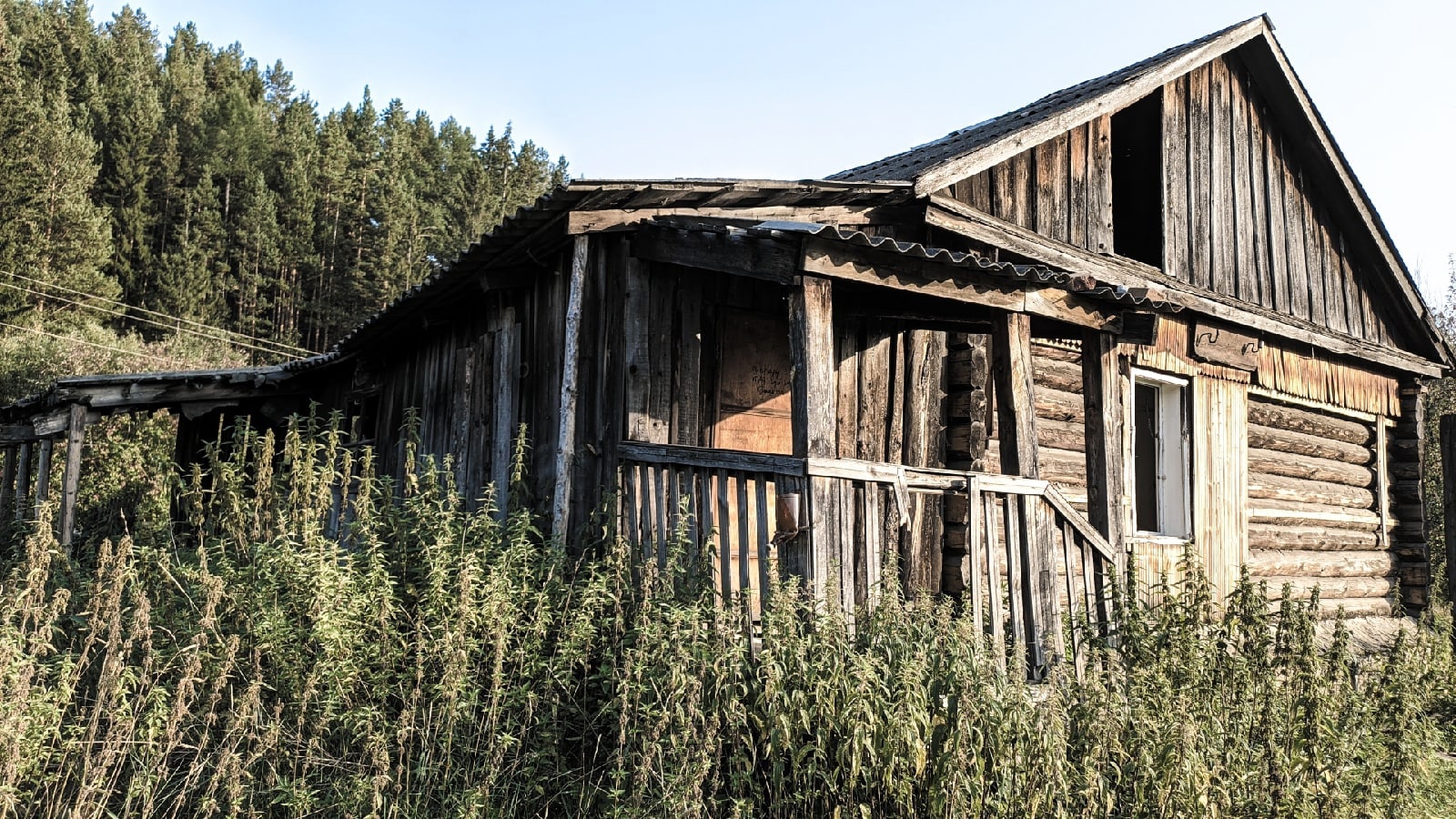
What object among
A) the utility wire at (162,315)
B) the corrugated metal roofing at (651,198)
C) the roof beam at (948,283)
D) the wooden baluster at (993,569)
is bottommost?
the wooden baluster at (993,569)

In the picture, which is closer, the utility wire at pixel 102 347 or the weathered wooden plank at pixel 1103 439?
the weathered wooden plank at pixel 1103 439

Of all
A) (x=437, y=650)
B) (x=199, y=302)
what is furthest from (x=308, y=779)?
(x=199, y=302)

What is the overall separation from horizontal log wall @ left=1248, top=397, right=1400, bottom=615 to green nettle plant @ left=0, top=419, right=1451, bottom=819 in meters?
5.81

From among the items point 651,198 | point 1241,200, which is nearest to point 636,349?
point 651,198

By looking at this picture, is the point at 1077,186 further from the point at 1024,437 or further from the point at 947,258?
the point at 947,258

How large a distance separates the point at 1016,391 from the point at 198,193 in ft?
137

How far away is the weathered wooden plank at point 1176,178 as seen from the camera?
33.8 feet

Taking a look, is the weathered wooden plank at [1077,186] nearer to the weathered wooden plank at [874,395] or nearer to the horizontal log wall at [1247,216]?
the horizontal log wall at [1247,216]

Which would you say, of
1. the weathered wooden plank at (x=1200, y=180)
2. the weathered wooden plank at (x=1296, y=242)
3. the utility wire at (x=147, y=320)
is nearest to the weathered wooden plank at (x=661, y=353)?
the weathered wooden plank at (x=1200, y=180)

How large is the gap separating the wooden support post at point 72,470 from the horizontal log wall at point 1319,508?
11.3m

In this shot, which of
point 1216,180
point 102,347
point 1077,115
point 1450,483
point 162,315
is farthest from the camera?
point 162,315

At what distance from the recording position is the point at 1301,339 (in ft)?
37.4

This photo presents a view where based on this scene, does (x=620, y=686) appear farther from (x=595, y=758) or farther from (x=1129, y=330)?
(x=1129, y=330)

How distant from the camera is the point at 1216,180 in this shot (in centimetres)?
1097
